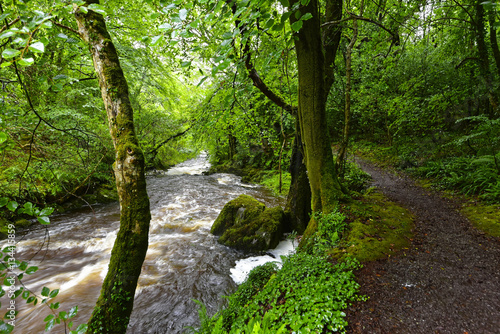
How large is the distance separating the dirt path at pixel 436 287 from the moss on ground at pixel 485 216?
22 cm

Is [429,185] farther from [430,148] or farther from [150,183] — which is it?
[150,183]

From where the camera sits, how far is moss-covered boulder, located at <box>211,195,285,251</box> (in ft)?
20.2

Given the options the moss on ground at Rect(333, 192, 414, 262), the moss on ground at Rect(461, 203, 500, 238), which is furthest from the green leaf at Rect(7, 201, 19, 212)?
the moss on ground at Rect(461, 203, 500, 238)

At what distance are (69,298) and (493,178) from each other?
11.0 m

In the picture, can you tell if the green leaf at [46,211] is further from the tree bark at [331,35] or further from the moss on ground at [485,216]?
the moss on ground at [485,216]

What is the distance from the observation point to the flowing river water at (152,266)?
4266 mm

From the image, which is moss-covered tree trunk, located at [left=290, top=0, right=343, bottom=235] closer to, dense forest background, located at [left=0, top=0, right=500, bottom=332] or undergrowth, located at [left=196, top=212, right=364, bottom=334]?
dense forest background, located at [left=0, top=0, right=500, bottom=332]

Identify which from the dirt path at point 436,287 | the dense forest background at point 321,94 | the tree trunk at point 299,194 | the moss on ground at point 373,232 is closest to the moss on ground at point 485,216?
the dirt path at point 436,287

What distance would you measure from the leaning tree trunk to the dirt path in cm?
262

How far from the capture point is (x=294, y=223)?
21.6 feet

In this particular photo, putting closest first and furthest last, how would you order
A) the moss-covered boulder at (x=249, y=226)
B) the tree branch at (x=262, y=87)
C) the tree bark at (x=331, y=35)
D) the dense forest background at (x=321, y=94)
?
1. the dense forest background at (x=321, y=94)
2. the tree branch at (x=262, y=87)
3. the tree bark at (x=331, y=35)
4. the moss-covered boulder at (x=249, y=226)

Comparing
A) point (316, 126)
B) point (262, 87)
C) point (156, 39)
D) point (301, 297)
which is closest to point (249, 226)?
point (316, 126)

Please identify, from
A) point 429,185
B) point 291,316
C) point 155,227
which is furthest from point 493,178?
point 155,227

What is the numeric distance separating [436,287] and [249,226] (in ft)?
14.8
